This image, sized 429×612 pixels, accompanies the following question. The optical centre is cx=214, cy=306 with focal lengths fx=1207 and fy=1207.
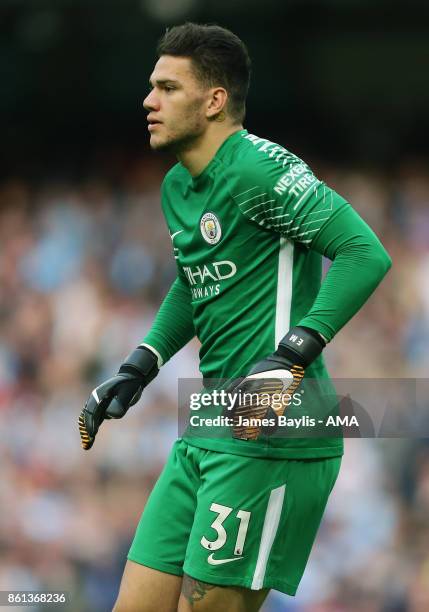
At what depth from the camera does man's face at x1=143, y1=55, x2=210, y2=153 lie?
411 cm

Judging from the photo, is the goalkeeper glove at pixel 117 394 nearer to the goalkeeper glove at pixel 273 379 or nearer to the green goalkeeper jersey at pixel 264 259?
the green goalkeeper jersey at pixel 264 259

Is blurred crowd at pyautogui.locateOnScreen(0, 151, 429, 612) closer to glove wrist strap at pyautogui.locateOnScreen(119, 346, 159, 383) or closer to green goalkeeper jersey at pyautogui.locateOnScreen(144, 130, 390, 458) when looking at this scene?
glove wrist strap at pyautogui.locateOnScreen(119, 346, 159, 383)

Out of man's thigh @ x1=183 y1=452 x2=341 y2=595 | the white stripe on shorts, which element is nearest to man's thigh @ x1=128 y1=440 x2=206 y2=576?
man's thigh @ x1=183 y1=452 x2=341 y2=595

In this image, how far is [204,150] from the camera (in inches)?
163

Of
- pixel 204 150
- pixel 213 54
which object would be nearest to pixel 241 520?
pixel 204 150

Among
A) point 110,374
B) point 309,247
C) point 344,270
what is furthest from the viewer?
point 110,374

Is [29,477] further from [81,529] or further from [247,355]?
[247,355]

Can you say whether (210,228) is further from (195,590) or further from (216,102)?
(195,590)

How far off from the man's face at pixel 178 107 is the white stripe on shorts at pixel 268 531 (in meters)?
1.23

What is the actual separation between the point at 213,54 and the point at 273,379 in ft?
3.98

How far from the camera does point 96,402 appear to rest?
434 centimetres

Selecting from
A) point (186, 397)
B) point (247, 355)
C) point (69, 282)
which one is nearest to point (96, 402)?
point (186, 397)

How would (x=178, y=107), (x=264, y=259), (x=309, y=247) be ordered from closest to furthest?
(x=309, y=247)
(x=264, y=259)
(x=178, y=107)

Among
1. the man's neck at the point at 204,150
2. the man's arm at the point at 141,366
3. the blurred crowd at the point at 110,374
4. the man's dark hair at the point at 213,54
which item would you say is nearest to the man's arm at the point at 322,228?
the man's neck at the point at 204,150
